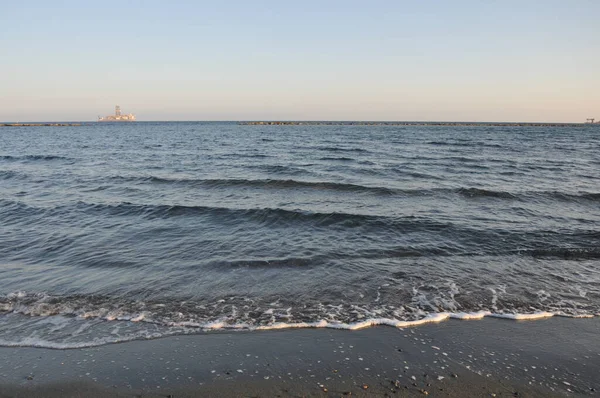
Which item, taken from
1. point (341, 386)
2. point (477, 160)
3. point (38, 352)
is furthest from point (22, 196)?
point (477, 160)

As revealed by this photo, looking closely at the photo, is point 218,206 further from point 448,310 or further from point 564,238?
point 564,238

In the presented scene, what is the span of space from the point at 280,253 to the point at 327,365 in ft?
16.9

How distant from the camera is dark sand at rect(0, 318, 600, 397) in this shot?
475 centimetres

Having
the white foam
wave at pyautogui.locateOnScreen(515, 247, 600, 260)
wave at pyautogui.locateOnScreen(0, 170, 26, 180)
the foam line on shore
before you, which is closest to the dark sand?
the foam line on shore

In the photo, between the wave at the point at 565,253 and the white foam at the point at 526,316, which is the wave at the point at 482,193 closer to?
the wave at the point at 565,253

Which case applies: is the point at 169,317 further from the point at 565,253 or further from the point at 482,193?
the point at 482,193

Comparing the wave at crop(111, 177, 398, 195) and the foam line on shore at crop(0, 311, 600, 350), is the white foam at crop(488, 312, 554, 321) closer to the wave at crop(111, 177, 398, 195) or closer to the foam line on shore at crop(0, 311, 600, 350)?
the foam line on shore at crop(0, 311, 600, 350)

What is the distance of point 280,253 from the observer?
33.7 ft

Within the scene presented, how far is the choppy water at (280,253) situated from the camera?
6.93 metres

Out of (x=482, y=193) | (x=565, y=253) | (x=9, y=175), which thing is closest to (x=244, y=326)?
(x=565, y=253)

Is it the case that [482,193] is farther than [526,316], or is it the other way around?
[482,193]

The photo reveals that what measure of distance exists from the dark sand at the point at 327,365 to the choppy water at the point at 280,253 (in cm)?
48

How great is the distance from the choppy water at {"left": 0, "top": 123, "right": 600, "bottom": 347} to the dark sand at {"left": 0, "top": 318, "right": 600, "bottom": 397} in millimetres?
476

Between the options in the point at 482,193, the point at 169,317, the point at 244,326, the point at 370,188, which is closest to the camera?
the point at 244,326
